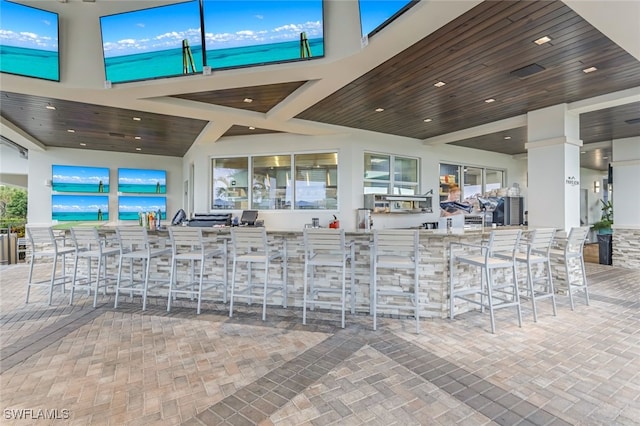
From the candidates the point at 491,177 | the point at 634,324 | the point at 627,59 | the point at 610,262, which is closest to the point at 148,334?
the point at 634,324

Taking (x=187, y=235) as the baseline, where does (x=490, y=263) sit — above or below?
below

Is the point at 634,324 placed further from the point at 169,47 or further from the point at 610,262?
the point at 169,47

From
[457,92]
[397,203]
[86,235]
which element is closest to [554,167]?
[457,92]

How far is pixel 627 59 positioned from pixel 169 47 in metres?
5.26

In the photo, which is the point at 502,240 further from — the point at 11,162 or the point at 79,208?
the point at 11,162

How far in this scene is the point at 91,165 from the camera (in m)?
8.95

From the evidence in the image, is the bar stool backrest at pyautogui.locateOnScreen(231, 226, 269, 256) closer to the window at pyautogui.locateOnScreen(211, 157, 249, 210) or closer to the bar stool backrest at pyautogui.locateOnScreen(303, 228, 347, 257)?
the bar stool backrest at pyautogui.locateOnScreen(303, 228, 347, 257)

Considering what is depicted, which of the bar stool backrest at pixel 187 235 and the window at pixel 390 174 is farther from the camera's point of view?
the window at pixel 390 174

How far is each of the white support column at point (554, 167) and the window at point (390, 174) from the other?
8.86 feet

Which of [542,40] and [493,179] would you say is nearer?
[542,40]

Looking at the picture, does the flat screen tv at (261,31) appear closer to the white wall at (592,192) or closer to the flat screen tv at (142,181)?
the flat screen tv at (142,181)

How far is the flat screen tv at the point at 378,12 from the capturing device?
272 centimetres

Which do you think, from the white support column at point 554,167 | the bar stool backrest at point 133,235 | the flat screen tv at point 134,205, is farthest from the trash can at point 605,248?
the flat screen tv at point 134,205

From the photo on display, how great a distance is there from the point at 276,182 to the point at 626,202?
8.22m
